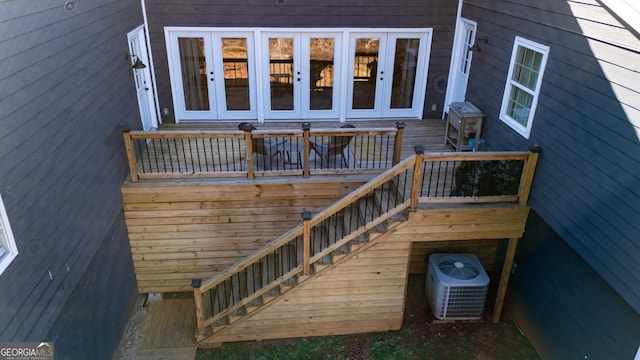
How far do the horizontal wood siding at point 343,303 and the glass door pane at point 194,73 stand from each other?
13.9 feet

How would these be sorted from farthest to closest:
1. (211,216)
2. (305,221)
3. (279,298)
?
(211,216)
(279,298)
(305,221)

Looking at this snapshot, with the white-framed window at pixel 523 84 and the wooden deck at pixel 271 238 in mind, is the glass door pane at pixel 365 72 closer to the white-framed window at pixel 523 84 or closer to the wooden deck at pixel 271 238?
the wooden deck at pixel 271 238

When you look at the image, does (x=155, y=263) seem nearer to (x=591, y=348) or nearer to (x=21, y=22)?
(x=21, y=22)

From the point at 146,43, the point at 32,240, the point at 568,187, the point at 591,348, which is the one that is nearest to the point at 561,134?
the point at 568,187

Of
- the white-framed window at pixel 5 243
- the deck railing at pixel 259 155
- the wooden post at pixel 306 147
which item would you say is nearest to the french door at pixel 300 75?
the deck railing at pixel 259 155

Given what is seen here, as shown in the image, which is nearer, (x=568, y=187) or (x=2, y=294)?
(x=2, y=294)

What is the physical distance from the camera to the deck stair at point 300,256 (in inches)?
218

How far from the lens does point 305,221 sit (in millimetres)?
5301

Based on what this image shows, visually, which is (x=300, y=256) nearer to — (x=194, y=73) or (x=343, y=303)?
(x=343, y=303)

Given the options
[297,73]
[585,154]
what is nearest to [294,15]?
[297,73]

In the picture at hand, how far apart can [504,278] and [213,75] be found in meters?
5.90

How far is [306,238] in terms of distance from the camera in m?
5.45

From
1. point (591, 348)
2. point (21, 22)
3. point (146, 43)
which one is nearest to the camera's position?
point (21, 22)

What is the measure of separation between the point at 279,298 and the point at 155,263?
2081mm
